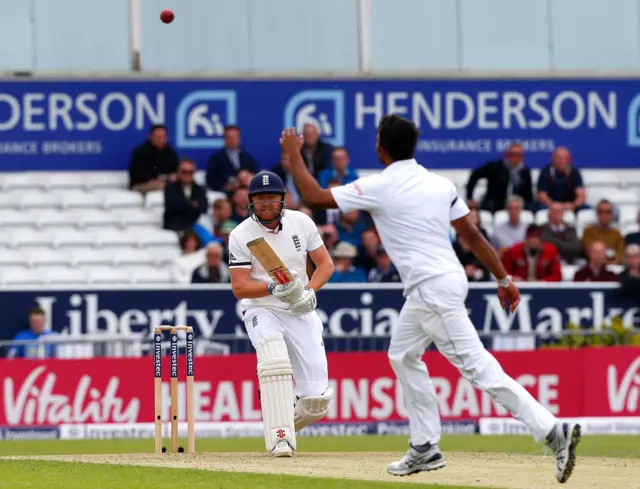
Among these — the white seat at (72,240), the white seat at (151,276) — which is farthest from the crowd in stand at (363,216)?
the white seat at (72,240)

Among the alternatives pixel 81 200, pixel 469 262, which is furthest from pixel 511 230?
pixel 81 200

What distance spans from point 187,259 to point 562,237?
15.6 feet

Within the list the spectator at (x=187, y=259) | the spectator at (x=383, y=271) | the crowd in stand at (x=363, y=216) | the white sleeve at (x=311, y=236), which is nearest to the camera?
the white sleeve at (x=311, y=236)

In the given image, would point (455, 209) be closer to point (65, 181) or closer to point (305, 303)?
point (305, 303)

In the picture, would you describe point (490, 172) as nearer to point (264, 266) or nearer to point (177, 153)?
point (177, 153)

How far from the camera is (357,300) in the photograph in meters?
18.8

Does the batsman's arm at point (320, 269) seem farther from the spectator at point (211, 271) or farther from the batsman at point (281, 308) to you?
the spectator at point (211, 271)

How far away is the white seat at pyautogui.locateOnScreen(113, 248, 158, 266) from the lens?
2023cm

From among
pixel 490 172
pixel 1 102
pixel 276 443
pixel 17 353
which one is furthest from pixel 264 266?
pixel 1 102

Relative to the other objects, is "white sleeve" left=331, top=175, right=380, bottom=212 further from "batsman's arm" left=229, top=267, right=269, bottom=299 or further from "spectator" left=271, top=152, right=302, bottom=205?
"spectator" left=271, top=152, right=302, bottom=205

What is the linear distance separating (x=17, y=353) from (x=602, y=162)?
32.6 ft

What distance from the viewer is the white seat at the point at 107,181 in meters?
22.0

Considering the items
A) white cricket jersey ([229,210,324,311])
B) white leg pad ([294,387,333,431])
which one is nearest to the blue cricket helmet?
white cricket jersey ([229,210,324,311])

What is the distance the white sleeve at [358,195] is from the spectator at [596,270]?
34.5 feet
